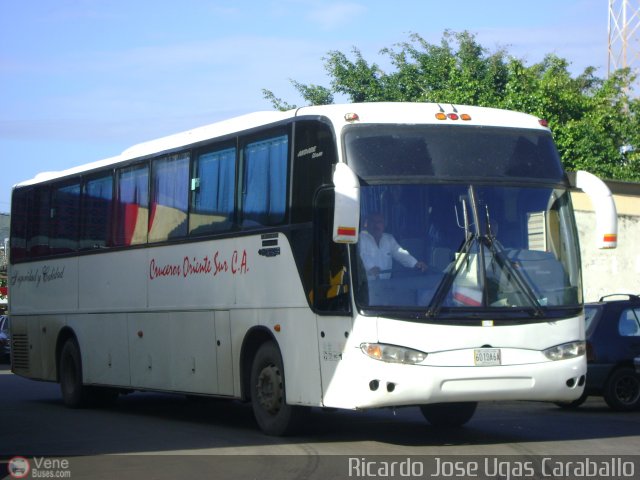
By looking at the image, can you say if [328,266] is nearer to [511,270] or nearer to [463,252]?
[463,252]

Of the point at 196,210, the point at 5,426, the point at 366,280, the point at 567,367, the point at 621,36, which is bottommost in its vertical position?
the point at 5,426

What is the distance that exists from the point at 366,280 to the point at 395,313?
0.43 metres

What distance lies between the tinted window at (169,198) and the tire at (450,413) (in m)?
3.89

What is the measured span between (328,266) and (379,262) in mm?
676

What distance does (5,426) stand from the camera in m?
14.3

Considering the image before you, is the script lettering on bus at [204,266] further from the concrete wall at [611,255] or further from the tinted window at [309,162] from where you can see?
the concrete wall at [611,255]

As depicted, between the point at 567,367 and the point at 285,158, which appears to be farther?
the point at 285,158

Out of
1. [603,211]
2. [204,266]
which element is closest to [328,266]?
[603,211]

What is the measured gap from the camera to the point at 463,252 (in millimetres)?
10680

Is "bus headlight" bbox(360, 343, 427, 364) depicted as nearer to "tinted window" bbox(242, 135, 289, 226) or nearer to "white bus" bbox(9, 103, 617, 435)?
"white bus" bbox(9, 103, 617, 435)

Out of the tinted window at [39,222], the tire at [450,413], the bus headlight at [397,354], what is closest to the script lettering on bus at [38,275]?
the tinted window at [39,222]

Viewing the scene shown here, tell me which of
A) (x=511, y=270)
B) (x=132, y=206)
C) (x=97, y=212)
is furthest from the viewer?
(x=97, y=212)

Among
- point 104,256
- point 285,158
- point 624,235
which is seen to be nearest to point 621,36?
point 624,235

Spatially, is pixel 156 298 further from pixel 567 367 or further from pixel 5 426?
pixel 567 367
